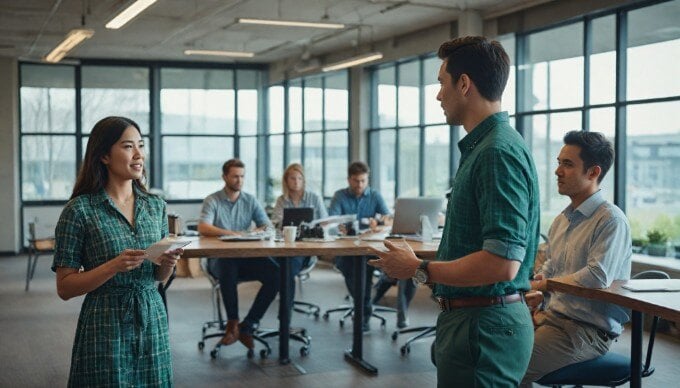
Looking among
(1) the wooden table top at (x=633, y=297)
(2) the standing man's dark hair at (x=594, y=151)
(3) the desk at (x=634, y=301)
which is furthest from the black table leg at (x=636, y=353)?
Result: (2) the standing man's dark hair at (x=594, y=151)

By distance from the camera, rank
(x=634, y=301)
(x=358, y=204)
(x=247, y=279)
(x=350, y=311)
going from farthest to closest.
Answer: (x=358, y=204)
(x=350, y=311)
(x=247, y=279)
(x=634, y=301)

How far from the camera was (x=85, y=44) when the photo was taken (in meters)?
12.6

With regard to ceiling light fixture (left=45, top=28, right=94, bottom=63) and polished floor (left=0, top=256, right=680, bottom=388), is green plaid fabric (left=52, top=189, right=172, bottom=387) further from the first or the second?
ceiling light fixture (left=45, top=28, right=94, bottom=63)

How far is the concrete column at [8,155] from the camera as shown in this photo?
13.5 m

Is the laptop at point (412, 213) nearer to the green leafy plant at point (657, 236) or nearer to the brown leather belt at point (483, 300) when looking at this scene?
the green leafy plant at point (657, 236)

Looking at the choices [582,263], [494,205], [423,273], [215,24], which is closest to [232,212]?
[582,263]

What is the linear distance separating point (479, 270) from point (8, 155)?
13075mm

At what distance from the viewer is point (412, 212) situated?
6.05 metres

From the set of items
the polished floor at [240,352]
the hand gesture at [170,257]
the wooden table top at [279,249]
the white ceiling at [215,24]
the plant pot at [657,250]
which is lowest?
the polished floor at [240,352]

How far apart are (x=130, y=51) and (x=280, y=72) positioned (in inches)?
101

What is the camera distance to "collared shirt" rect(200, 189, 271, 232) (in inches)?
263

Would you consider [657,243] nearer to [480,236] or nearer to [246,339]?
[246,339]

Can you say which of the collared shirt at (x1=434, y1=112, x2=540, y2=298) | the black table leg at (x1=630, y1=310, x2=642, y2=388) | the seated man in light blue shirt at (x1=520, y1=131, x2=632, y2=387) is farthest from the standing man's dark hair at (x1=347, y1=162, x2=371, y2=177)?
the collared shirt at (x1=434, y1=112, x2=540, y2=298)

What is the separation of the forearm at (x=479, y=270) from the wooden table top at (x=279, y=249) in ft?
9.57
